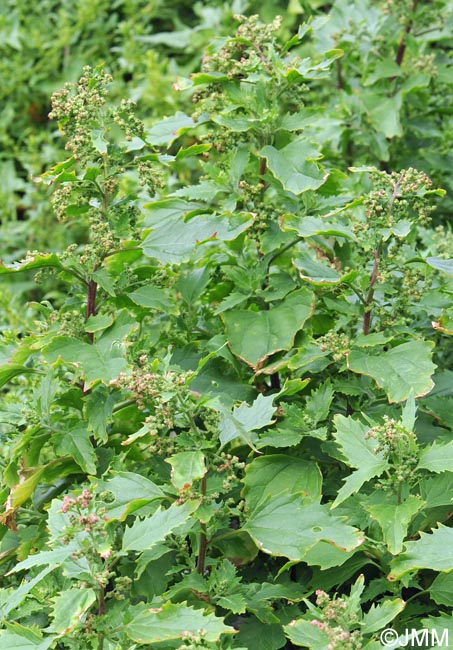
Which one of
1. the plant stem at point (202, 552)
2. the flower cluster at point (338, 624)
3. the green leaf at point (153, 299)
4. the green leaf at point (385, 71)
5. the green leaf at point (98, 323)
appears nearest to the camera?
the flower cluster at point (338, 624)

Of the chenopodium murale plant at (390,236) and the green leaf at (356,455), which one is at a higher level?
the chenopodium murale plant at (390,236)

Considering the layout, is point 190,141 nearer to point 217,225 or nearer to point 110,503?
point 217,225

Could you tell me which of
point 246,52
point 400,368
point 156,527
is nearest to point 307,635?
point 156,527

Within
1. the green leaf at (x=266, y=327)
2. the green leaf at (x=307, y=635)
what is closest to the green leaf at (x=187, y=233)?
the green leaf at (x=266, y=327)

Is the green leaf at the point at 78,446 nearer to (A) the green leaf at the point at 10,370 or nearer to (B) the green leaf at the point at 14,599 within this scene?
(A) the green leaf at the point at 10,370

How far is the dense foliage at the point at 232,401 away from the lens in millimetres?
1963

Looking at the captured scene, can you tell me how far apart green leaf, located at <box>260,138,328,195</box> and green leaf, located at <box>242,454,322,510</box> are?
0.71 metres

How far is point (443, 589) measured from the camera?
6.84 feet

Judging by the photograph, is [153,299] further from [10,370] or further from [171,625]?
[171,625]

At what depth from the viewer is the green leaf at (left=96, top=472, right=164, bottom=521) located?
201 centimetres

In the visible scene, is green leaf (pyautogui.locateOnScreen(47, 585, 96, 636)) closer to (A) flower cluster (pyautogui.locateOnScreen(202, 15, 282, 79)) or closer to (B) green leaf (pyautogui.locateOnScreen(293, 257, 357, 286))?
(B) green leaf (pyautogui.locateOnScreen(293, 257, 357, 286))

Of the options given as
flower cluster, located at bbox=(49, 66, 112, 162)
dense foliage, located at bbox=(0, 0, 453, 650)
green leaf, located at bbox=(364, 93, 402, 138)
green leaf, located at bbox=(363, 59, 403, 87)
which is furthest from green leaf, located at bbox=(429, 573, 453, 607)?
green leaf, located at bbox=(363, 59, 403, 87)

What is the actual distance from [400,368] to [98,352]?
77 centimetres

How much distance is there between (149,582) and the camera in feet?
7.27
